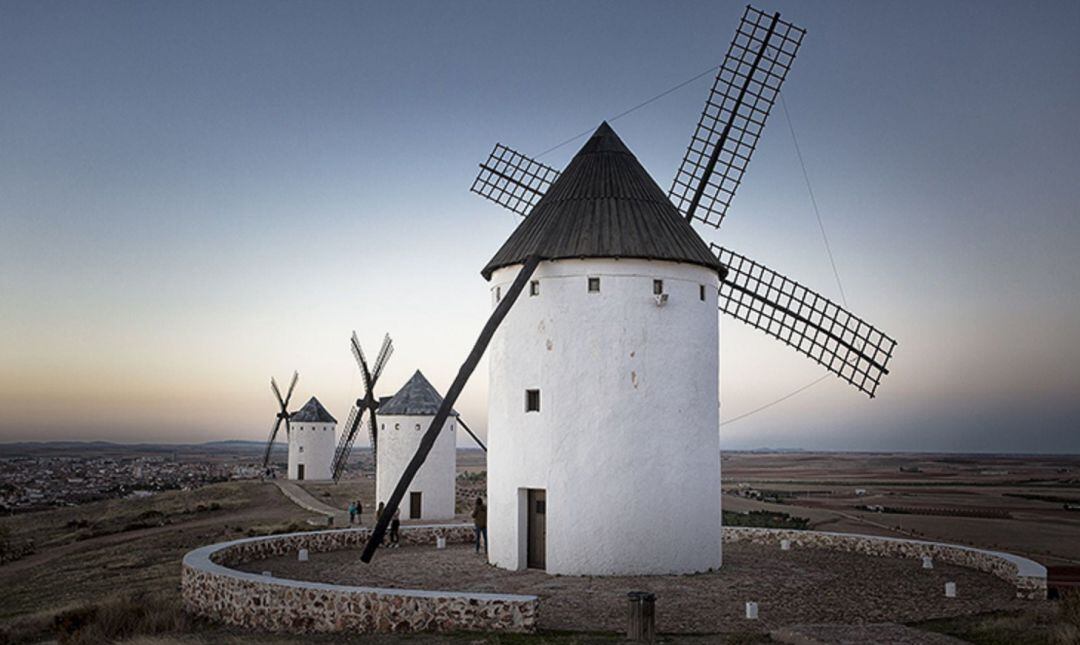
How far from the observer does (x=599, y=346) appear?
627 inches

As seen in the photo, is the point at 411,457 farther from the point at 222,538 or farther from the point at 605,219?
the point at 605,219

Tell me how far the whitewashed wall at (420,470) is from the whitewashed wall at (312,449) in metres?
23.3

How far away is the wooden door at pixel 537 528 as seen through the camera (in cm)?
1634

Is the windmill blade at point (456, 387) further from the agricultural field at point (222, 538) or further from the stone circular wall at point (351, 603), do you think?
the agricultural field at point (222, 538)

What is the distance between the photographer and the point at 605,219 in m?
16.8

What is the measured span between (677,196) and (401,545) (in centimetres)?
1035

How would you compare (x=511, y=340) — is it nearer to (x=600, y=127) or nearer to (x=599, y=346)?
(x=599, y=346)

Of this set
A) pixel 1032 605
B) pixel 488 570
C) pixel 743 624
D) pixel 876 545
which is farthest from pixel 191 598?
pixel 876 545

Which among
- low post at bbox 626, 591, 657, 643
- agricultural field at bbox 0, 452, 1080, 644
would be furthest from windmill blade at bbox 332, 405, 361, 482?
low post at bbox 626, 591, 657, 643

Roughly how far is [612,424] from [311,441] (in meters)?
A: 40.9

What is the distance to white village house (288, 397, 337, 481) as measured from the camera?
53.4 meters

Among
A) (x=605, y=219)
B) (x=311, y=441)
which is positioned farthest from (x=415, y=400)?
(x=311, y=441)

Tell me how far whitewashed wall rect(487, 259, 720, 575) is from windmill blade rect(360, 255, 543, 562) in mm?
693

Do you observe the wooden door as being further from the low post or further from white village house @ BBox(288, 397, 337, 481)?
white village house @ BBox(288, 397, 337, 481)
